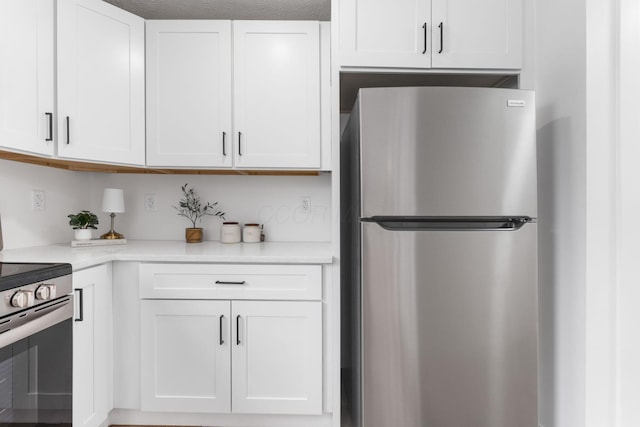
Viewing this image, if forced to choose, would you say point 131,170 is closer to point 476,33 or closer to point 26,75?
point 26,75

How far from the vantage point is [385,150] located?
5.07ft

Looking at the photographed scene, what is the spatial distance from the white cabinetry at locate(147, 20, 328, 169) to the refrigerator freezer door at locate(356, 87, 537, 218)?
66cm

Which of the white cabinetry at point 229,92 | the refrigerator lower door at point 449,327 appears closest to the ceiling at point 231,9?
the white cabinetry at point 229,92

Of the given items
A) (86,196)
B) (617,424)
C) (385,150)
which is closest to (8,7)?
(86,196)

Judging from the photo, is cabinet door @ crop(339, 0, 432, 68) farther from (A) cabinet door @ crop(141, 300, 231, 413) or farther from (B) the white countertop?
(A) cabinet door @ crop(141, 300, 231, 413)

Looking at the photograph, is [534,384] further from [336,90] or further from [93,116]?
[93,116]

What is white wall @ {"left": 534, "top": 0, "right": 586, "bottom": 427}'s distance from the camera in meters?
1.57

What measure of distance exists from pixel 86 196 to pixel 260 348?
4.98ft

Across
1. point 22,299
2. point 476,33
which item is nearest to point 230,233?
point 22,299

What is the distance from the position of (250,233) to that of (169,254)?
→ 579 millimetres

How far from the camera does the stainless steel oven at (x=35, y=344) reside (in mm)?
1117

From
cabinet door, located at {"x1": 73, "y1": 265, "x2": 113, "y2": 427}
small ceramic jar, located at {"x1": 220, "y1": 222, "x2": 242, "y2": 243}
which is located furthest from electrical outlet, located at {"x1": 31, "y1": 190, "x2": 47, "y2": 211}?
small ceramic jar, located at {"x1": 220, "y1": 222, "x2": 242, "y2": 243}

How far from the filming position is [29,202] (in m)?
2.03

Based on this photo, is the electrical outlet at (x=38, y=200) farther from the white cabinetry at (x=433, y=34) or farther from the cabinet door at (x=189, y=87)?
the white cabinetry at (x=433, y=34)
